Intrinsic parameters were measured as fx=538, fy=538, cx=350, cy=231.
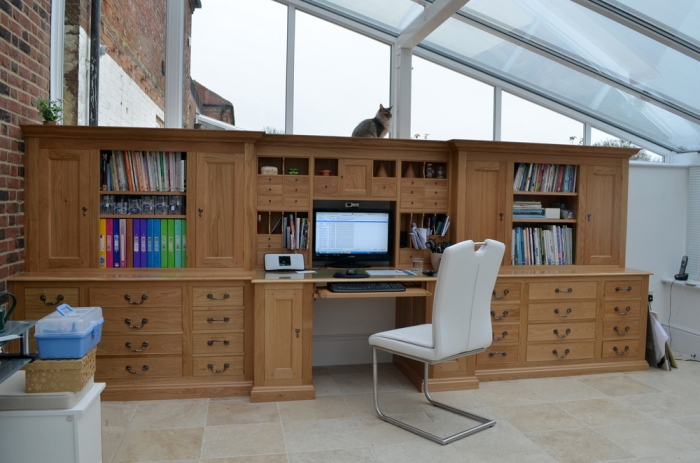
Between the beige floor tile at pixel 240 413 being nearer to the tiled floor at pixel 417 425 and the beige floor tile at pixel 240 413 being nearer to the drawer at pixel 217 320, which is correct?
the tiled floor at pixel 417 425

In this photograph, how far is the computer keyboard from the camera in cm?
346

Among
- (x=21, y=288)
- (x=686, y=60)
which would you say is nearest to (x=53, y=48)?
(x=21, y=288)

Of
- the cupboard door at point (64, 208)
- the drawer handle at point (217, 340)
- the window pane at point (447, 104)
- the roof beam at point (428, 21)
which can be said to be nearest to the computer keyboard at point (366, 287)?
the drawer handle at point (217, 340)

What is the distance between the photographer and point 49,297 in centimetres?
337

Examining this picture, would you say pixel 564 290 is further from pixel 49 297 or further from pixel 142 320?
pixel 49 297

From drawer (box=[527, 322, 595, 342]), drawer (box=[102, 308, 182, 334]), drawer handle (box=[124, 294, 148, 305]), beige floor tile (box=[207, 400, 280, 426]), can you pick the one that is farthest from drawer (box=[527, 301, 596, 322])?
drawer handle (box=[124, 294, 148, 305])

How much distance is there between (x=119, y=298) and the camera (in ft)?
11.2

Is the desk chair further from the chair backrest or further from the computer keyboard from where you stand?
the computer keyboard

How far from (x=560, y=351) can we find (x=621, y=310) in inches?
23.8

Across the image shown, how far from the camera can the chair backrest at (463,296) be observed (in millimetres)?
2826

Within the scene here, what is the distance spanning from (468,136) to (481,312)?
218 centimetres

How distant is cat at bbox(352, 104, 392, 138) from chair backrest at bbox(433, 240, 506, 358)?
157 centimetres

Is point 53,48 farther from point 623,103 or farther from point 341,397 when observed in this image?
point 623,103

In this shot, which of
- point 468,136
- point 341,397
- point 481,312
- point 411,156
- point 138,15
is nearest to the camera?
point 481,312
